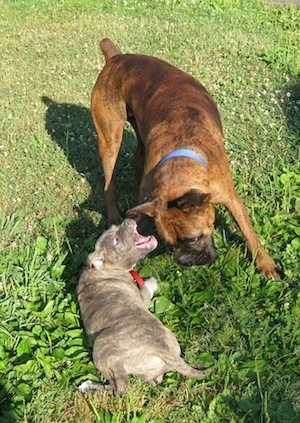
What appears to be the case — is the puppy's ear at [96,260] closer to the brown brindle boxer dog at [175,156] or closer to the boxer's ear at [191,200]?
Answer: the brown brindle boxer dog at [175,156]

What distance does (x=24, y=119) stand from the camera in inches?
283

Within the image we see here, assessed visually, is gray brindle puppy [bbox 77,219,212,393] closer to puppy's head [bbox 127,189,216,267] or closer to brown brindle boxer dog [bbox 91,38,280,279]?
puppy's head [bbox 127,189,216,267]

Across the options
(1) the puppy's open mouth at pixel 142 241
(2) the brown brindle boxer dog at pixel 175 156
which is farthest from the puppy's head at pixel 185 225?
(1) the puppy's open mouth at pixel 142 241

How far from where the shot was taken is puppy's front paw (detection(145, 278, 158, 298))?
4.13m

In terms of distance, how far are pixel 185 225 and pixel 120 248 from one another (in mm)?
448

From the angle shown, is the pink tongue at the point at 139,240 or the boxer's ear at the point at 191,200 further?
the pink tongue at the point at 139,240

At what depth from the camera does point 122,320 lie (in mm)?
3420

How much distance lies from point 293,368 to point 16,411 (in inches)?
63.8

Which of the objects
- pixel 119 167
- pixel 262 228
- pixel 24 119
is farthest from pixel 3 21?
pixel 262 228

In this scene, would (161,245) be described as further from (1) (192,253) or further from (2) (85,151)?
(2) (85,151)

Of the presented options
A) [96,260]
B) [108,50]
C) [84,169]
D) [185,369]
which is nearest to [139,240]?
[96,260]

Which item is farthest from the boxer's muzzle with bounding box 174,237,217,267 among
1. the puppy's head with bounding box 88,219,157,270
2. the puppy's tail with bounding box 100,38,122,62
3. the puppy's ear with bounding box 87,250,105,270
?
the puppy's tail with bounding box 100,38,122,62

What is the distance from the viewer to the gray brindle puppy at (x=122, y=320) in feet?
10.9

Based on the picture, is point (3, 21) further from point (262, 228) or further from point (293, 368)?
point (293, 368)
